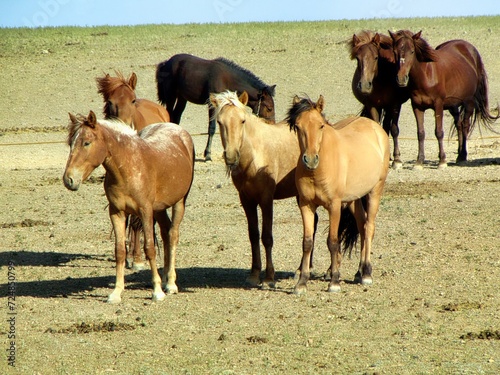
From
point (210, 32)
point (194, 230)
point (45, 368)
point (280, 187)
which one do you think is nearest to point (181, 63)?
point (194, 230)

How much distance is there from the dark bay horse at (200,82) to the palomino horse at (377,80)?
2.76 metres

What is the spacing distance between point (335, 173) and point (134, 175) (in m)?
1.72

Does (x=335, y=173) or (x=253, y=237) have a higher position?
(x=335, y=173)

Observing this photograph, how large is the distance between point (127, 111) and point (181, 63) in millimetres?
8000

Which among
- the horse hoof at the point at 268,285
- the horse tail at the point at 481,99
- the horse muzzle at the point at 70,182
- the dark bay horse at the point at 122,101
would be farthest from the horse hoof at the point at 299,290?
the horse tail at the point at 481,99

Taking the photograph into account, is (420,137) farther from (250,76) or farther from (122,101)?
(122,101)

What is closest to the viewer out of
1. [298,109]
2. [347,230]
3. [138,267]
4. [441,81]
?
[298,109]

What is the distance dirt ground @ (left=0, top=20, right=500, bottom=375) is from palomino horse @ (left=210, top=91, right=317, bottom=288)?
0.57m

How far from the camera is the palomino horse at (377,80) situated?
13391mm

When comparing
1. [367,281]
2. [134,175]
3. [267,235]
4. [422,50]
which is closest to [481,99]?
[422,50]

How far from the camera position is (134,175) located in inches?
309

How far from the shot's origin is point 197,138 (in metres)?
20.4

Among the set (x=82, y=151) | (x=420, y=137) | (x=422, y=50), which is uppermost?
(x=422, y=50)

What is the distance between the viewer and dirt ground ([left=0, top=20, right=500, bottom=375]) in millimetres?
6246
